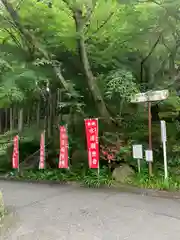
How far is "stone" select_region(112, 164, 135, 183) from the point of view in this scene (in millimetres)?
8250

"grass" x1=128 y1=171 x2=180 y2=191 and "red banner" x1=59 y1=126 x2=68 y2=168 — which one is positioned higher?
"red banner" x1=59 y1=126 x2=68 y2=168

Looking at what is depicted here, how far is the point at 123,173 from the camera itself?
8414 mm

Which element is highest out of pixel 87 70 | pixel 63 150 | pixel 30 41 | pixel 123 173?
pixel 30 41

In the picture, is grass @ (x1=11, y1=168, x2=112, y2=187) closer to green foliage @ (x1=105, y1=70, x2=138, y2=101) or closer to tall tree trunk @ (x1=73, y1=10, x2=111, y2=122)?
tall tree trunk @ (x1=73, y1=10, x2=111, y2=122)

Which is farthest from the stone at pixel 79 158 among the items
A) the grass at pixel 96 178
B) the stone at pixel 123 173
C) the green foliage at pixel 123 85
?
the green foliage at pixel 123 85

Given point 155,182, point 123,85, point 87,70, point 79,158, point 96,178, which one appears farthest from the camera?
point 79,158

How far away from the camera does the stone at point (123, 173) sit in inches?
325

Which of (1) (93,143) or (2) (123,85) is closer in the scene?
(2) (123,85)

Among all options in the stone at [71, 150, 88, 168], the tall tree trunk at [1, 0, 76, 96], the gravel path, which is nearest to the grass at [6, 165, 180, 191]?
the stone at [71, 150, 88, 168]

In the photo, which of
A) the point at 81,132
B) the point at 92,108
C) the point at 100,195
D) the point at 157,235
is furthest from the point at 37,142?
the point at 157,235

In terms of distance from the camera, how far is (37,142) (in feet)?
43.1

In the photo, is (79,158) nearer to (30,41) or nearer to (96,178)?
(96,178)

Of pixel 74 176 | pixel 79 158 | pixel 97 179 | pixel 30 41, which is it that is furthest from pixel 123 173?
pixel 30 41

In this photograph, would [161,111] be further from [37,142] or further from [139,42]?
[37,142]
